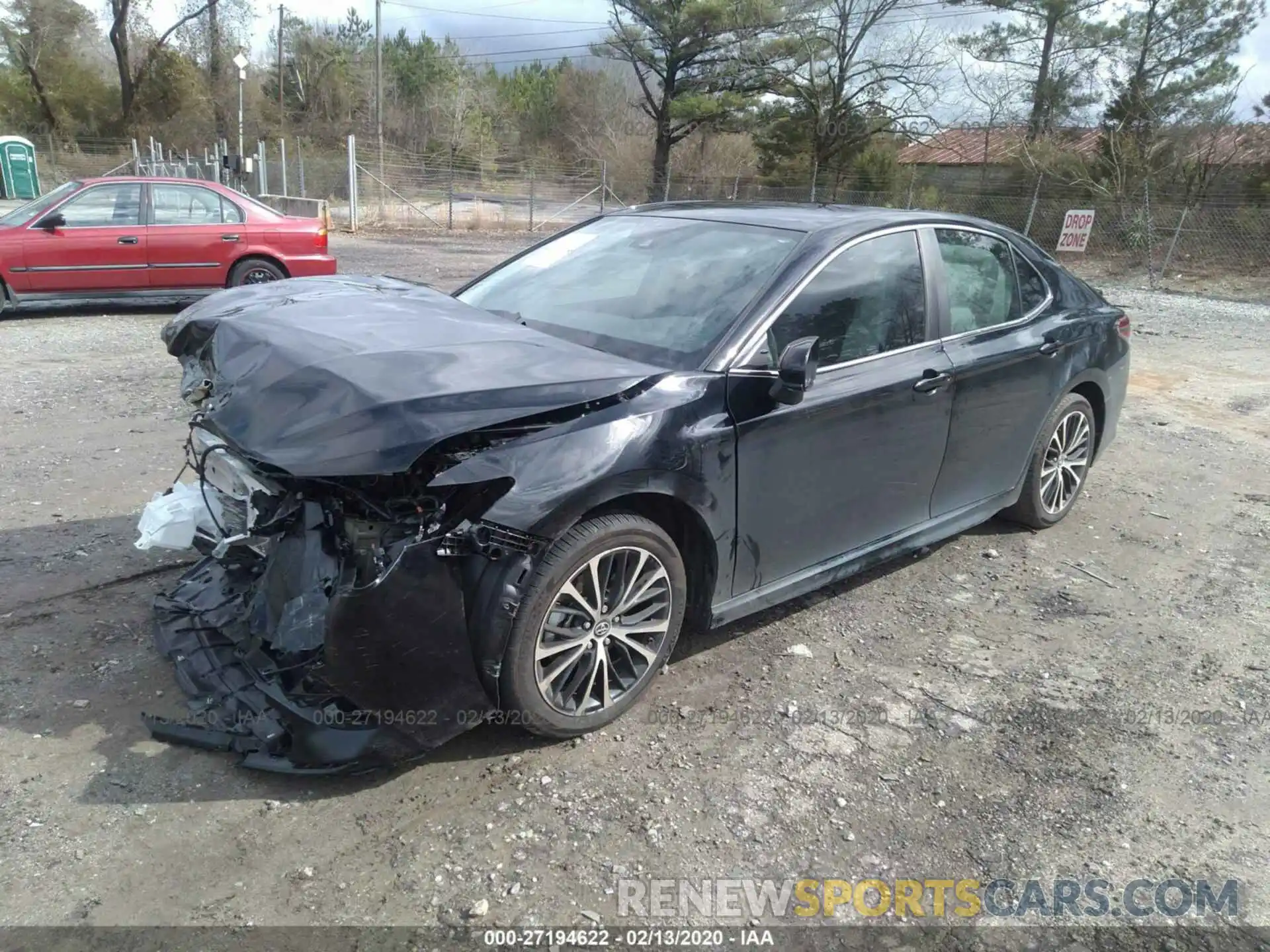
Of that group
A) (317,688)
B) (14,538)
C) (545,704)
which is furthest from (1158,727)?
(14,538)

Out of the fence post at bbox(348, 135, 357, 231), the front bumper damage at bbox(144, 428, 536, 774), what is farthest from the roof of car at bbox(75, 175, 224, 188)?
the fence post at bbox(348, 135, 357, 231)

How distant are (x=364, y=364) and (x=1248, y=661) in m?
3.79

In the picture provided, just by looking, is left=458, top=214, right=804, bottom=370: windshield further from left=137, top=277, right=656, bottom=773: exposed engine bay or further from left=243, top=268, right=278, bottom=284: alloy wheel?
left=243, top=268, right=278, bottom=284: alloy wheel

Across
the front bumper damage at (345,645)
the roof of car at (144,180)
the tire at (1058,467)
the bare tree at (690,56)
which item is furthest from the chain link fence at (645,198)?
the front bumper damage at (345,645)

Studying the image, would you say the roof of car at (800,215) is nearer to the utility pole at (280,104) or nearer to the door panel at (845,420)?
the door panel at (845,420)

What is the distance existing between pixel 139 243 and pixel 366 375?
8371mm

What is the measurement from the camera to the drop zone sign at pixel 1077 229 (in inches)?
878

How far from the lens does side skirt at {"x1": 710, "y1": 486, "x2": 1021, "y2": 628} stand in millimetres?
3398

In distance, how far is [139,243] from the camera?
9602 millimetres

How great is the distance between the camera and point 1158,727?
3.36 meters

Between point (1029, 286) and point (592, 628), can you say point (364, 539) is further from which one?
point (1029, 286)

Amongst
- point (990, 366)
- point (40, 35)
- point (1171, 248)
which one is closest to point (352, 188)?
point (1171, 248)

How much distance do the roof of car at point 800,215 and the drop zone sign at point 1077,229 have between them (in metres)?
20.6

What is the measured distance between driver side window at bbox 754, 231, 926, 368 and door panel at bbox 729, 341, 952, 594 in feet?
0.27
